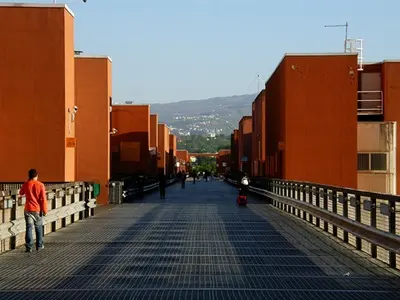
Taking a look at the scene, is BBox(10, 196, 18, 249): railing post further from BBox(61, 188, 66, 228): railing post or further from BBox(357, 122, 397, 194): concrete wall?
BBox(357, 122, 397, 194): concrete wall

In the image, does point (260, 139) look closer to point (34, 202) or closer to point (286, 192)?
point (286, 192)

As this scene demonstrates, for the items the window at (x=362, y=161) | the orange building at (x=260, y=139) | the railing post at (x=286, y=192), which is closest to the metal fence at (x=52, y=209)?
the railing post at (x=286, y=192)

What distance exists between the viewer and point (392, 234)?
42.3 ft

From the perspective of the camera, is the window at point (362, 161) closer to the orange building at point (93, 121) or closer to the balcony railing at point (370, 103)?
the balcony railing at point (370, 103)

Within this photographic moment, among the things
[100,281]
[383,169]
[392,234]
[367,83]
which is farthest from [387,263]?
[367,83]

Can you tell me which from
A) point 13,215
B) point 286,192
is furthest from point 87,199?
point 13,215

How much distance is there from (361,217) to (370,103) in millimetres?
32564

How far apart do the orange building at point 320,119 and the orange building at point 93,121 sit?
8.82 meters

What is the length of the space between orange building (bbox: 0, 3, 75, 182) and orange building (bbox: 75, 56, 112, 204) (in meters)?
8.48

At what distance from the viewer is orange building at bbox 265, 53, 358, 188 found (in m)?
40.6

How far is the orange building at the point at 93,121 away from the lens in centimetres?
4072

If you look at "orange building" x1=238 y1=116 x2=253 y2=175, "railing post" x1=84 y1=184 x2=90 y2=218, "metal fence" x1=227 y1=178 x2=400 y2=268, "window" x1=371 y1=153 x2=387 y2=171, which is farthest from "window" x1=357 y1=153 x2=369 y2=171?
"orange building" x1=238 y1=116 x2=253 y2=175

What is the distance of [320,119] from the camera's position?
134ft

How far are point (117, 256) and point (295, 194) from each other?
567 inches
